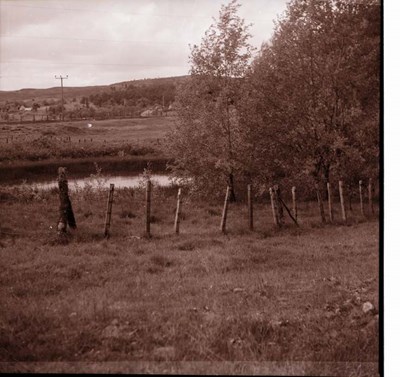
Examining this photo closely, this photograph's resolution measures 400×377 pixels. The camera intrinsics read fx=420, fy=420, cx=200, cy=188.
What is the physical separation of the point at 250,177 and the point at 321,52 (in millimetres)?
7557

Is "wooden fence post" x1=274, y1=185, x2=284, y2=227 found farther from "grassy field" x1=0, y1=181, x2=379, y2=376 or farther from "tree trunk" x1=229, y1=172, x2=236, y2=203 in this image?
"tree trunk" x1=229, y1=172, x2=236, y2=203

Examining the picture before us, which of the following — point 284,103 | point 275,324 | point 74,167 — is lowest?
point 275,324

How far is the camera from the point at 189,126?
75.4 ft

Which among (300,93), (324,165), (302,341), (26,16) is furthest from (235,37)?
(302,341)

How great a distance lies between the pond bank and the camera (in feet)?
69.7

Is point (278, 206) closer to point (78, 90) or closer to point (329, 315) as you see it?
point (78, 90)

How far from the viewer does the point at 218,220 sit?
52.9 ft

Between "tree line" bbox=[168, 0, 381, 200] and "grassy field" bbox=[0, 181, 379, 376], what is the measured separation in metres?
3.44

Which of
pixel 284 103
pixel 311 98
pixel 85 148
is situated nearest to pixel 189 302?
pixel 311 98

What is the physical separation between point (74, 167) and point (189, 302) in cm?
2197

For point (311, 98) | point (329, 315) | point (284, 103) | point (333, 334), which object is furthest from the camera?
point (284, 103)

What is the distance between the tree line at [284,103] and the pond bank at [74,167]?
734 cm

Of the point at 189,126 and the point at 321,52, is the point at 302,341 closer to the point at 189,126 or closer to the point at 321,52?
the point at 321,52

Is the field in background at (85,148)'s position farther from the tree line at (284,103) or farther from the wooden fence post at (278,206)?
the wooden fence post at (278,206)
